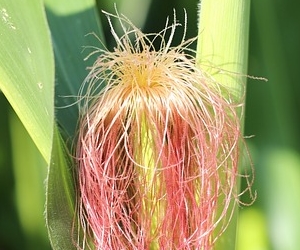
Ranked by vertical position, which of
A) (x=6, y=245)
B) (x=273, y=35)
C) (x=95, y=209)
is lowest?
(x=6, y=245)

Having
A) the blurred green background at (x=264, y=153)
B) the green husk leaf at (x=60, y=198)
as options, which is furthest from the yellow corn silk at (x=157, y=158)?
the blurred green background at (x=264, y=153)

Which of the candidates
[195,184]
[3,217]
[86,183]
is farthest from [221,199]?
[3,217]

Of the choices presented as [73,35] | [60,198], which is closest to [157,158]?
[60,198]

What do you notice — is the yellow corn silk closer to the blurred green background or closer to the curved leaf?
the curved leaf

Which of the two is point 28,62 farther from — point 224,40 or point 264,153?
point 264,153

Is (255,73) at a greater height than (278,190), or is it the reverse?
(255,73)

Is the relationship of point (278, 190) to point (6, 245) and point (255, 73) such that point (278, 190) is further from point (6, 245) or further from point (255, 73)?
point (6, 245)

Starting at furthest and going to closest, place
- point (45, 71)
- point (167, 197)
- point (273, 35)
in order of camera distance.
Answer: point (273, 35)
point (167, 197)
point (45, 71)
